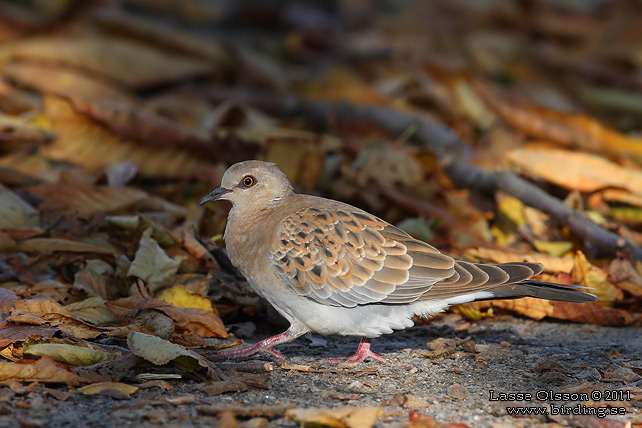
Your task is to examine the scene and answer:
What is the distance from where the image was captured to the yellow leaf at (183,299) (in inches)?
205

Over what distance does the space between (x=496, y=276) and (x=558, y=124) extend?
4.79 metres

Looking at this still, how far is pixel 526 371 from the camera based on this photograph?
4680mm

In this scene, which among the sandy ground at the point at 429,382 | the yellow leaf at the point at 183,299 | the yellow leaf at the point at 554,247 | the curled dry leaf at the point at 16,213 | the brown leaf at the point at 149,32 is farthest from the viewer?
the brown leaf at the point at 149,32

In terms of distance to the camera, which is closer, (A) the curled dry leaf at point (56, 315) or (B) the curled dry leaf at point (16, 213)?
(A) the curled dry leaf at point (56, 315)

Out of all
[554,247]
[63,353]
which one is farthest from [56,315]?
[554,247]

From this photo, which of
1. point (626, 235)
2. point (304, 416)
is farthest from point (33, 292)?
point (626, 235)

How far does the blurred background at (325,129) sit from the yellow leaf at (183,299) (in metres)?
0.18

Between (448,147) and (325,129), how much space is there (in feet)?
4.83

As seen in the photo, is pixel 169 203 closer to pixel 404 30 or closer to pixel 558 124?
pixel 558 124

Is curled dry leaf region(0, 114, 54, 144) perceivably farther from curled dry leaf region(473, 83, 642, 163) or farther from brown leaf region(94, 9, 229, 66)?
curled dry leaf region(473, 83, 642, 163)

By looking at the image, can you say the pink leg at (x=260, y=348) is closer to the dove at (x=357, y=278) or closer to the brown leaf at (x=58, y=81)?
the dove at (x=357, y=278)

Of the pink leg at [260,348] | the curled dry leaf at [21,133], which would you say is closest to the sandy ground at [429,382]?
the pink leg at [260,348]

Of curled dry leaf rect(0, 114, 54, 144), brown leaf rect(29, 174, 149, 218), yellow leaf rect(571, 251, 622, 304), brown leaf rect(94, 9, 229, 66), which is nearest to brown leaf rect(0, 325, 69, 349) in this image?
brown leaf rect(29, 174, 149, 218)

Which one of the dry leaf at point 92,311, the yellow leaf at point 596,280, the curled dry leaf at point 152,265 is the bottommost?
the dry leaf at point 92,311
